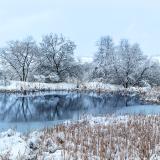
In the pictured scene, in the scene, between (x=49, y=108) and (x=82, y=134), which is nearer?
(x=82, y=134)

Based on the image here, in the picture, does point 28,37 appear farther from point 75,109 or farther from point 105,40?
point 75,109

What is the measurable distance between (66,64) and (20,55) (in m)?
7.28

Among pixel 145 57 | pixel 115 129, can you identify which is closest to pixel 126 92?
pixel 145 57

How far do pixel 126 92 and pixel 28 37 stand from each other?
72.5 feet

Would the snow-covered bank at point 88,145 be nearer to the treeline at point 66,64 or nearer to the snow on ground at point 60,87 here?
the snow on ground at point 60,87

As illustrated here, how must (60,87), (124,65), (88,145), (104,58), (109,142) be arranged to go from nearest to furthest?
(88,145)
(109,142)
(60,87)
(124,65)
(104,58)

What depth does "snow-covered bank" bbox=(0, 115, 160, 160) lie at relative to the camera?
11.0m

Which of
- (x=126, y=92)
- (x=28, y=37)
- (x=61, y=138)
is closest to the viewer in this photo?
(x=61, y=138)

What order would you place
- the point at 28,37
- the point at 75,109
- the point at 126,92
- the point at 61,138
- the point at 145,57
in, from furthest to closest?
the point at 28,37 → the point at 145,57 → the point at 126,92 → the point at 75,109 → the point at 61,138

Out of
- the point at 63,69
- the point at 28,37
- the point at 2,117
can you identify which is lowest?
the point at 2,117

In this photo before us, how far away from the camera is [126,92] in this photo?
51.2m

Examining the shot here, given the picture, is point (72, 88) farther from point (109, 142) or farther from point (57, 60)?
point (109, 142)

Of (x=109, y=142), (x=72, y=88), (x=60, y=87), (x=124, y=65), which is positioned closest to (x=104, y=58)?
(x=124, y=65)

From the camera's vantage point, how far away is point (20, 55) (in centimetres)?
6338
